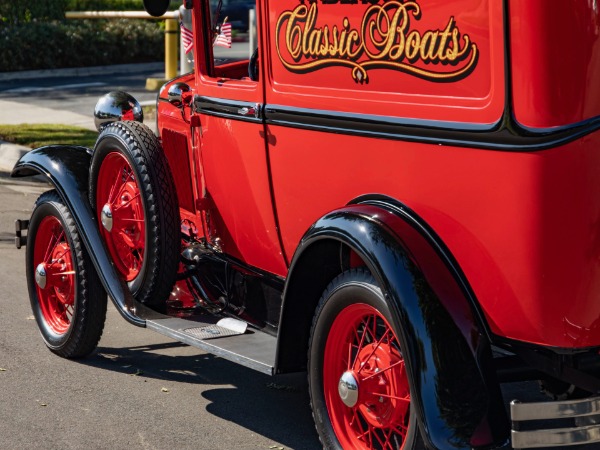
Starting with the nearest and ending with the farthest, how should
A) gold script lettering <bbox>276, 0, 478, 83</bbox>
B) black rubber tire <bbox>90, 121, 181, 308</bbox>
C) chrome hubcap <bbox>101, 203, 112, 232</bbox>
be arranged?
gold script lettering <bbox>276, 0, 478, 83</bbox> < black rubber tire <bbox>90, 121, 181, 308</bbox> < chrome hubcap <bbox>101, 203, 112, 232</bbox>

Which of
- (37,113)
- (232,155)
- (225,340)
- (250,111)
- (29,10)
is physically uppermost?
(250,111)

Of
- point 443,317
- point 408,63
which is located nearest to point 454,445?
point 443,317

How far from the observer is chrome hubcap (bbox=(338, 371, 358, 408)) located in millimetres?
4007

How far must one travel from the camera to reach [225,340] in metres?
4.65

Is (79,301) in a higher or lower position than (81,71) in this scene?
higher

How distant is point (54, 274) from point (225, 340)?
55.3 inches

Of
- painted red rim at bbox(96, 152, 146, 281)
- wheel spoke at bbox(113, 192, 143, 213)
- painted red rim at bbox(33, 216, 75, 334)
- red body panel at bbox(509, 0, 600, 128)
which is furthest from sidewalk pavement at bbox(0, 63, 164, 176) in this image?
red body panel at bbox(509, 0, 600, 128)

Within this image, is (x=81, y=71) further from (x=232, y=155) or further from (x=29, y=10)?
(x=232, y=155)

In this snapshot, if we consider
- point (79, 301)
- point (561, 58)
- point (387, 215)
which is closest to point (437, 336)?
point (387, 215)

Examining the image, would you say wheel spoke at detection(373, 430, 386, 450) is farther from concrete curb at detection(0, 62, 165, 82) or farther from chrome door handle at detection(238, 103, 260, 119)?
concrete curb at detection(0, 62, 165, 82)

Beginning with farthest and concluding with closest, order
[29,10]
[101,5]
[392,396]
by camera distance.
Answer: [101,5]
[29,10]
[392,396]

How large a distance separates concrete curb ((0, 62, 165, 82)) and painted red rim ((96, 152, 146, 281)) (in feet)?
44.6

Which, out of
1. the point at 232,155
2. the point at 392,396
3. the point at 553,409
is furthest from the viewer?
the point at 232,155

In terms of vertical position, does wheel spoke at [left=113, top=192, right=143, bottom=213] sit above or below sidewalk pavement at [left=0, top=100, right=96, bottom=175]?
above
